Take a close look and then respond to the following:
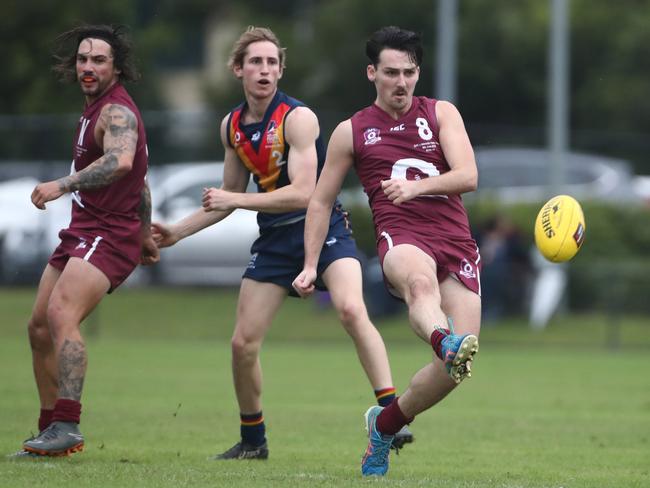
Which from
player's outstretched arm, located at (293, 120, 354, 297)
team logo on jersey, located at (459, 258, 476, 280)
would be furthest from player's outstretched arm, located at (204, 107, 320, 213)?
team logo on jersey, located at (459, 258, 476, 280)

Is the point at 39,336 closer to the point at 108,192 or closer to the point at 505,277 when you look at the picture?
the point at 108,192

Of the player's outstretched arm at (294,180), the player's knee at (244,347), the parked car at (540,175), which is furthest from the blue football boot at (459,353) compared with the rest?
the parked car at (540,175)

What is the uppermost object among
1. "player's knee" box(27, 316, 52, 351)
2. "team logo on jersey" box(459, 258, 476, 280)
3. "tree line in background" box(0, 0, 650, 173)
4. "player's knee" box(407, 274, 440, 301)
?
"tree line in background" box(0, 0, 650, 173)

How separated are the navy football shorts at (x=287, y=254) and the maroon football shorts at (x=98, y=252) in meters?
0.80

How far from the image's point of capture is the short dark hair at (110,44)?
8227 millimetres

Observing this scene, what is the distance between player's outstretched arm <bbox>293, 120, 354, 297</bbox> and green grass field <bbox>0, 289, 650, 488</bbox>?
45.3 inches

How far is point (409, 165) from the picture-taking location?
766 centimetres

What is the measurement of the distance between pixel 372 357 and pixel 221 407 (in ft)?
13.0

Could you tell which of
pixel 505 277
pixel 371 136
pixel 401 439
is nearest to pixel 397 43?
pixel 371 136

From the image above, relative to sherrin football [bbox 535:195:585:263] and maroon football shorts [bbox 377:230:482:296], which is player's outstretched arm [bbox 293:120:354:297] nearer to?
maroon football shorts [bbox 377:230:482:296]

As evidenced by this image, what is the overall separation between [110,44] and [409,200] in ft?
7.08

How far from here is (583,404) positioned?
1293 cm

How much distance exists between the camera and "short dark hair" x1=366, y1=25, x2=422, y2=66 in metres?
7.61

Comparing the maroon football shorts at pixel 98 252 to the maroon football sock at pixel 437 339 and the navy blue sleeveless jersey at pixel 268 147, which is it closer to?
the navy blue sleeveless jersey at pixel 268 147
